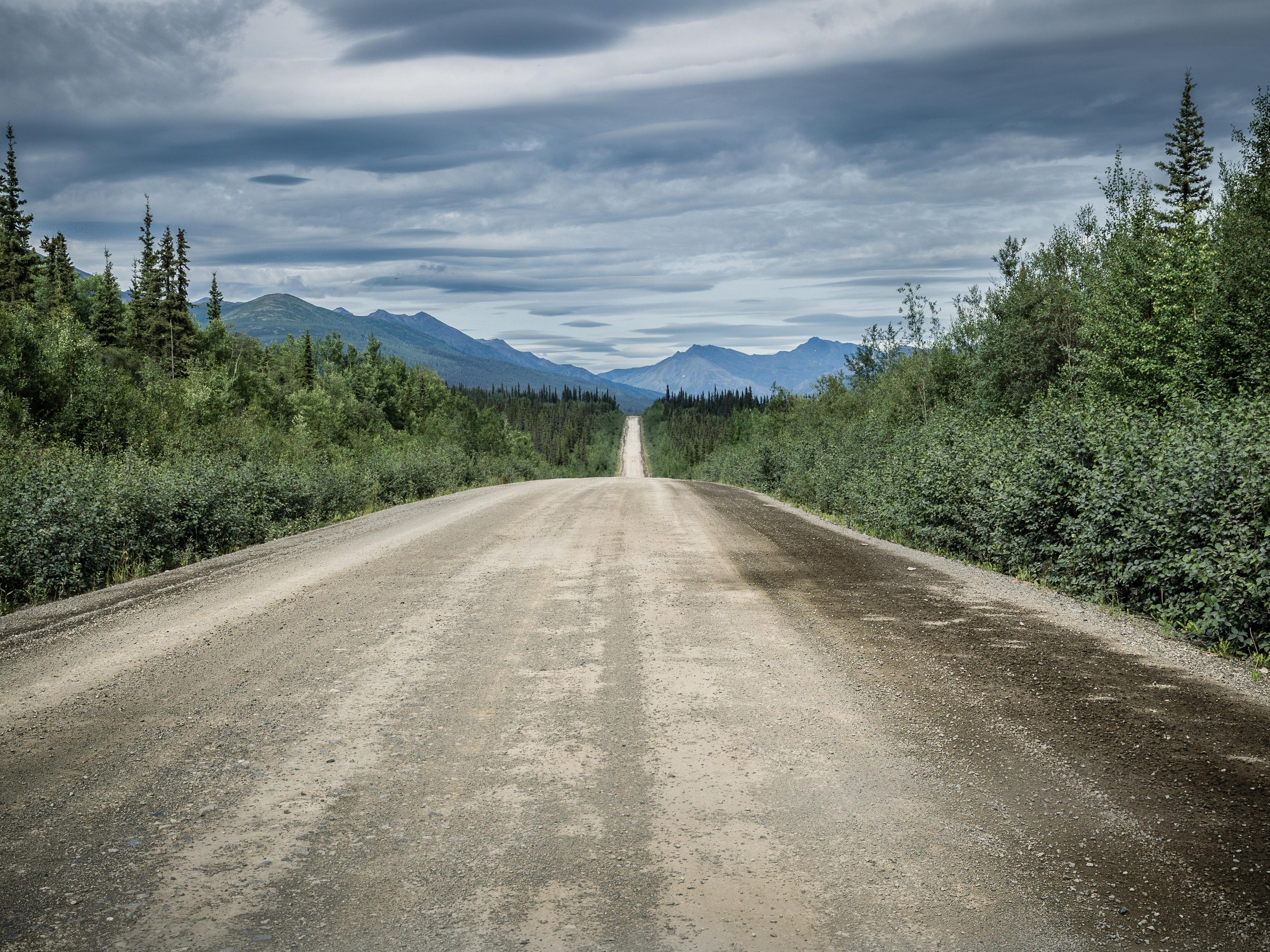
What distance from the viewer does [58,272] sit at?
66188 millimetres

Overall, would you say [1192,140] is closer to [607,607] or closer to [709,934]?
[607,607]

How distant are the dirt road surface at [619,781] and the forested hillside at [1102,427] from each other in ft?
3.02

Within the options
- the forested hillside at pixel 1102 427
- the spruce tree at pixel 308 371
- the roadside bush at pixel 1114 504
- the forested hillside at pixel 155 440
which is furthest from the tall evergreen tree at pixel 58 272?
the roadside bush at pixel 1114 504

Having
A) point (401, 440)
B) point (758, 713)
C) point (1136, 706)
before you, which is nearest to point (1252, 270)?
point (1136, 706)

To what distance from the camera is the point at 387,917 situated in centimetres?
301

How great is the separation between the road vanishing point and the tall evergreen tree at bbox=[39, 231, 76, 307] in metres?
63.3

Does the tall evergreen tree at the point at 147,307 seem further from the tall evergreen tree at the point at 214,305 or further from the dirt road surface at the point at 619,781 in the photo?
the dirt road surface at the point at 619,781

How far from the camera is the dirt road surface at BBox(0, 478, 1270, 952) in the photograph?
3020mm

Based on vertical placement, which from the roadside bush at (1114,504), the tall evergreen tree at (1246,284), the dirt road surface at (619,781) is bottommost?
the dirt road surface at (619,781)

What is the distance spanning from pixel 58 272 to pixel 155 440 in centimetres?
5322

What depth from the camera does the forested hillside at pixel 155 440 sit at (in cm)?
980

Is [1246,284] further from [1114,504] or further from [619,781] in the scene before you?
[619,781]

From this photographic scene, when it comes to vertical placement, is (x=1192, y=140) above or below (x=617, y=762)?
above

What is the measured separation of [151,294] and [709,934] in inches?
2913
